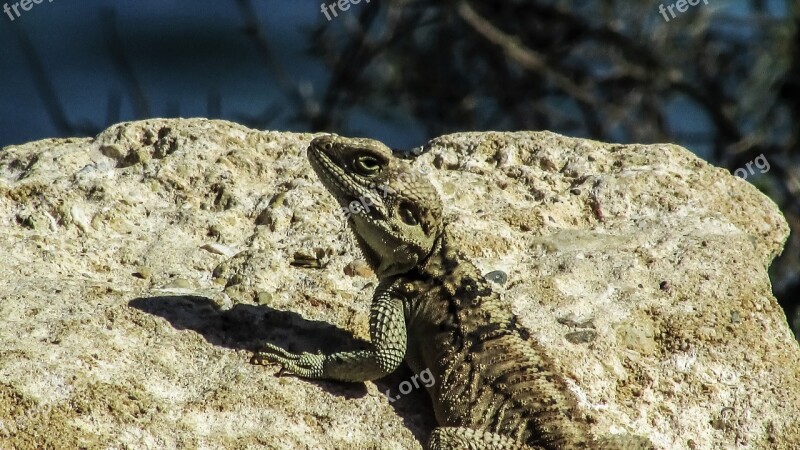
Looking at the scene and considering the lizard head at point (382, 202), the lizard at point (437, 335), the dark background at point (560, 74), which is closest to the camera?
A: the lizard at point (437, 335)

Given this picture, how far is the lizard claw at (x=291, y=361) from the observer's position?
427cm

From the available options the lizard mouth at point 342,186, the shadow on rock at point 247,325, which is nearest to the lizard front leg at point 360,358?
the shadow on rock at point 247,325

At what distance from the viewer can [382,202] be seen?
4.61m

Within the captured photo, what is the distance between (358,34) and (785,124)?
10.4 ft

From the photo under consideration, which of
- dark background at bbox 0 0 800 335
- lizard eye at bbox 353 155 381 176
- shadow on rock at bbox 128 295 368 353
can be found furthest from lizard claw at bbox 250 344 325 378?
dark background at bbox 0 0 800 335

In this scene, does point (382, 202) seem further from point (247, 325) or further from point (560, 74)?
Result: point (560, 74)

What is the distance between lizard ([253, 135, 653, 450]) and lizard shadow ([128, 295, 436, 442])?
0.22ft

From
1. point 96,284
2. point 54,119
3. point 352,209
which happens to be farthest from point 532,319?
point 54,119

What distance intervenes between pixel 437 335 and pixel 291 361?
0.53 meters

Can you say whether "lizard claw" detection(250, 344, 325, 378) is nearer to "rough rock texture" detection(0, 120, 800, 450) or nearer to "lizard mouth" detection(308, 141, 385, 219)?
"rough rock texture" detection(0, 120, 800, 450)

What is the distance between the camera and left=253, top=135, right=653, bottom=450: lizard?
4141mm

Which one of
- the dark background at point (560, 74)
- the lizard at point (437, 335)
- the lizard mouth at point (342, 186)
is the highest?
the lizard mouth at point (342, 186)

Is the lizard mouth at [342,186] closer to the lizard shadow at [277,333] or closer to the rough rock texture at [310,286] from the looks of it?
the rough rock texture at [310,286]

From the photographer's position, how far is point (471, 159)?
544cm
